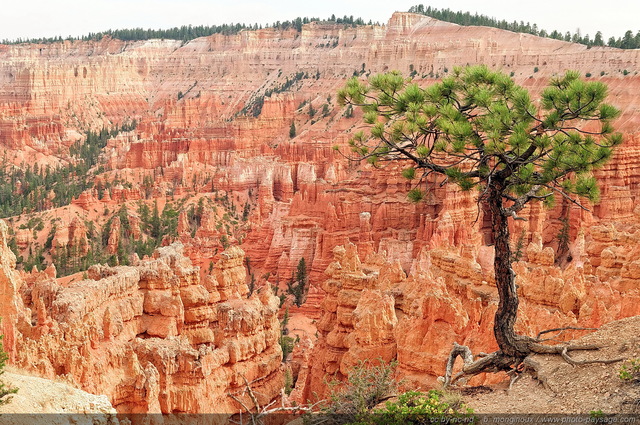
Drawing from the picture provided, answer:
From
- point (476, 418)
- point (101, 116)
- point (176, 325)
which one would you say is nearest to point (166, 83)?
point (101, 116)

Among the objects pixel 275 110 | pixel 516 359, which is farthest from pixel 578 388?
pixel 275 110

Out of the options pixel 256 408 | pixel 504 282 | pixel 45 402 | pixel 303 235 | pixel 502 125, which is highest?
pixel 502 125

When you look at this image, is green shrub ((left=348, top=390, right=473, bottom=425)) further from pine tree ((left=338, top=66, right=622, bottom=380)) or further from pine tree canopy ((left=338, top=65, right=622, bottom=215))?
pine tree canopy ((left=338, top=65, right=622, bottom=215))

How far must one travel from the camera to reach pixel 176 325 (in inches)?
819

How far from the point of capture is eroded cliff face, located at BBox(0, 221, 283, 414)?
587 inches

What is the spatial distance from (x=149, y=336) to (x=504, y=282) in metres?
12.0

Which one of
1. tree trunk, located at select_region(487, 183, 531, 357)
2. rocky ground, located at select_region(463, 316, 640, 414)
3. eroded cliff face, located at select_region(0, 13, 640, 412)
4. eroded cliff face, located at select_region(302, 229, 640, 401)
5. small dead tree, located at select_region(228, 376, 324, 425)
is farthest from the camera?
eroded cliff face, located at select_region(0, 13, 640, 412)

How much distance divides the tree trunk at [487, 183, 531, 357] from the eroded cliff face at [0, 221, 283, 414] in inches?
242

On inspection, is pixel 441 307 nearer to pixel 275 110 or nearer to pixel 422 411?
pixel 422 411

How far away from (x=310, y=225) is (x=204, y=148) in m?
50.6

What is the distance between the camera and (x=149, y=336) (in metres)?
20.6

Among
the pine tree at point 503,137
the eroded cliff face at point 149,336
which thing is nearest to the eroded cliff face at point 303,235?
the eroded cliff face at point 149,336

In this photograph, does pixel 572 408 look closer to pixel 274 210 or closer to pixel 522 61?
pixel 274 210

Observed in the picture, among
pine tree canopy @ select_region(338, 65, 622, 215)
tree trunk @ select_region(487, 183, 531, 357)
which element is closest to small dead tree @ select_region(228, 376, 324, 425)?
tree trunk @ select_region(487, 183, 531, 357)
